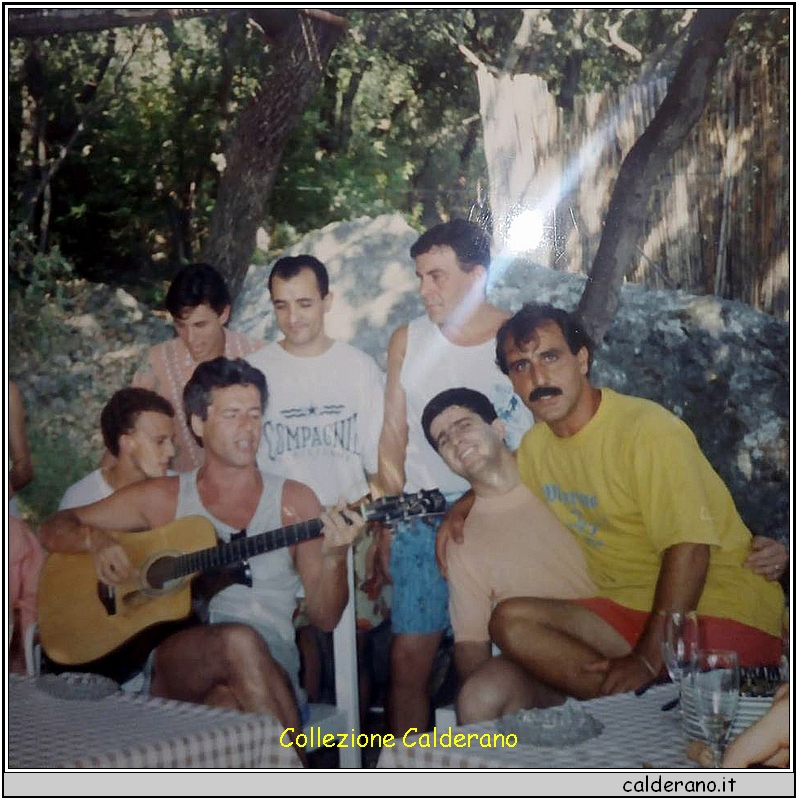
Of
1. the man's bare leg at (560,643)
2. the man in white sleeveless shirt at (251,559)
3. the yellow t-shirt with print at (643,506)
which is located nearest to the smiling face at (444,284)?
the yellow t-shirt with print at (643,506)

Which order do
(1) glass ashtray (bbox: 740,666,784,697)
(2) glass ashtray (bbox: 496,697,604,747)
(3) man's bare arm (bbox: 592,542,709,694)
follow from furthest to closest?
1. (3) man's bare arm (bbox: 592,542,709,694)
2. (1) glass ashtray (bbox: 740,666,784,697)
3. (2) glass ashtray (bbox: 496,697,604,747)

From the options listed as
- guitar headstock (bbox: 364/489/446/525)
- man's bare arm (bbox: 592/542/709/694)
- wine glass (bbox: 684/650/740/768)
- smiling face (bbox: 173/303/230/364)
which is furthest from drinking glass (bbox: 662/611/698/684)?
smiling face (bbox: 173/303/230/364)

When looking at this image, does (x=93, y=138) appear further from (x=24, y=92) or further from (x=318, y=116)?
(x=318, y=116)

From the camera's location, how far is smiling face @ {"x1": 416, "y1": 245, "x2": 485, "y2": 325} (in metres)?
3.86

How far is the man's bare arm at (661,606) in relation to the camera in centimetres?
364

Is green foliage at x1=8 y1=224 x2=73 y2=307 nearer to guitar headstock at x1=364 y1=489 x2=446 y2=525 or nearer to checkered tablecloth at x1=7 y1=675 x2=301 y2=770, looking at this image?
guitar headstock at x1=364 y1=489 x2=446 y2=525

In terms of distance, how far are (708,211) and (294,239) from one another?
1.47 m

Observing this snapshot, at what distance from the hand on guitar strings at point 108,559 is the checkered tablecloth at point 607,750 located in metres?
1.43

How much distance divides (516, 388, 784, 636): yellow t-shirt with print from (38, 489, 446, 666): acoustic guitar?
1.54ft

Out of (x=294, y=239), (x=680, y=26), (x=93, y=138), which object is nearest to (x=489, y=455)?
(x=294, y=239)

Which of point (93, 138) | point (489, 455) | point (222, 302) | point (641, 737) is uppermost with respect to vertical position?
point (93, 138)

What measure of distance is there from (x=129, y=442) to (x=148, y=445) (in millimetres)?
70

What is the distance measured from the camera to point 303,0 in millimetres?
3904

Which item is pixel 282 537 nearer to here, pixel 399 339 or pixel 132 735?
pixel 399 339
